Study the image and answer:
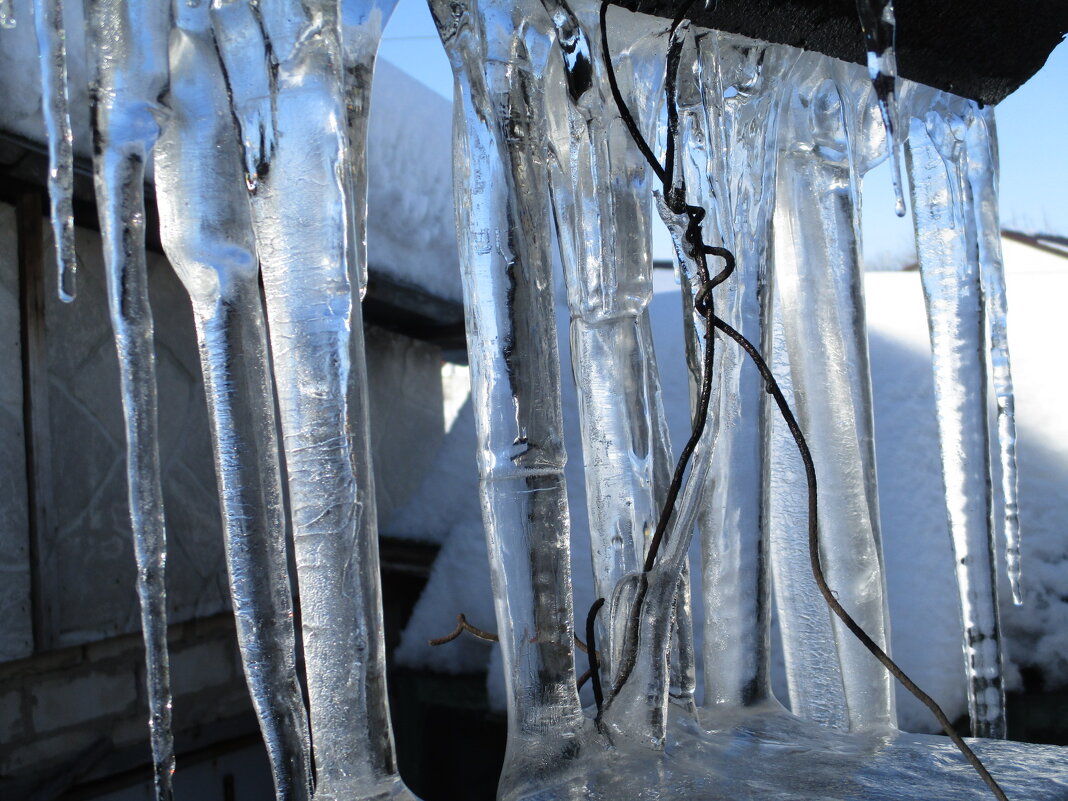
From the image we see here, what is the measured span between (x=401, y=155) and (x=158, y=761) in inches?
121

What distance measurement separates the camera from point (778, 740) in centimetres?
116

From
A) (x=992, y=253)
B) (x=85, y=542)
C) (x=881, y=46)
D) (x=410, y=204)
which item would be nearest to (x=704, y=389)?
(x=881, y=46)

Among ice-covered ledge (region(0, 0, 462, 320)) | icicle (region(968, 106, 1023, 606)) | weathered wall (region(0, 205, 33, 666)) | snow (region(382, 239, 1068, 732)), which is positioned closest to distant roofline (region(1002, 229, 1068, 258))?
snow (region(382, 239, 1068, 732))

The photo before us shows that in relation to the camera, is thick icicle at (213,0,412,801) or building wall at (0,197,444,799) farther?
building wall at (0,197,444,799)

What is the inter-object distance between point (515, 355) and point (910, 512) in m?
2.33

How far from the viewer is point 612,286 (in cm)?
127

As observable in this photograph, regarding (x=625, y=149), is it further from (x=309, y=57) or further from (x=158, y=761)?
(x=158, y=761)

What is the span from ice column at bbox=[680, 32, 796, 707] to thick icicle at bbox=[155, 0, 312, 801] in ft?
2.14

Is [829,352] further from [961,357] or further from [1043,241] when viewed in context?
[1043,241]

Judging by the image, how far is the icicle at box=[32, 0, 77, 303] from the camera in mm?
1098

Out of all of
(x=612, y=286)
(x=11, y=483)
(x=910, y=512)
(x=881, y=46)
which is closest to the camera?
(x=881, y=46)

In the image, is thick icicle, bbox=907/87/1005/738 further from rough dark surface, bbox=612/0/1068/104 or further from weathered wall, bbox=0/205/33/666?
weathered wall, bbox=0/205/33/666

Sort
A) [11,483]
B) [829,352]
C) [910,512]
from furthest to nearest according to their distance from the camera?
[910,512] → [11,483] → [829,352]

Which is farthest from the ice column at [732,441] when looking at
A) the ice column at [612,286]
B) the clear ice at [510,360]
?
the ice column at [612,286]
